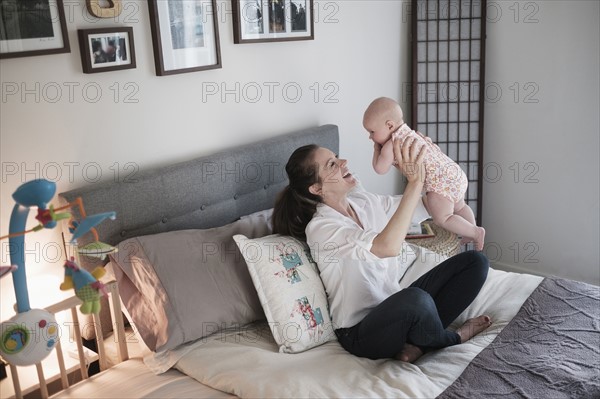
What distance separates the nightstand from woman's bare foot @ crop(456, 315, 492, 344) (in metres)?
0.70

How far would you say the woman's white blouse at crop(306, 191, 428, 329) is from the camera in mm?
2111

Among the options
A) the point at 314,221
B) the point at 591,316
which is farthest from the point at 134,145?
the point at 591,316

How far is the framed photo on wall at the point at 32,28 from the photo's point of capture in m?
1.94

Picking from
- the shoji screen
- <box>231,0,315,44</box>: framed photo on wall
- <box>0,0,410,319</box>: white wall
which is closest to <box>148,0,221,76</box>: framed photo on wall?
<box>0,0,410,319</box>: white wall

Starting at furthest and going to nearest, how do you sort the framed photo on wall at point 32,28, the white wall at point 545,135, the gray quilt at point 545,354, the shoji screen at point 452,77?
the shoji screen at point 452,77 < the white wall at point 545,135 < the framed photo on wall at point 32,28 < the gray quilt at point 545,354

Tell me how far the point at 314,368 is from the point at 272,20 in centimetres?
160

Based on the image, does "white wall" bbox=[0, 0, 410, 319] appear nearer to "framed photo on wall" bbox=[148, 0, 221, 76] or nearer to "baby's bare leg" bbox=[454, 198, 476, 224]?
"framed photo on wall" bbox=[148, 0, 221, 76]

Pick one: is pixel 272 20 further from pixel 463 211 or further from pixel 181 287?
pixel 181 287

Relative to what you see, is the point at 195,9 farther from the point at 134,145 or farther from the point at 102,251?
the point at 102,251

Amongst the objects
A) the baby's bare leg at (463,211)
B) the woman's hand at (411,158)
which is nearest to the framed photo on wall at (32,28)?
the woman's hand at (411,158)

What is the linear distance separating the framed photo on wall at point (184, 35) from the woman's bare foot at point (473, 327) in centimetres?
141

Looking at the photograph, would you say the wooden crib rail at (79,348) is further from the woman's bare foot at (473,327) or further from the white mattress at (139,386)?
the woman's bare foot at (473,327)

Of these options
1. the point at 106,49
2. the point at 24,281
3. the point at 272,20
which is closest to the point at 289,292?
the point at 24,281

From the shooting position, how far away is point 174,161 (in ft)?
8.38
